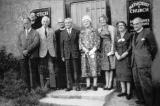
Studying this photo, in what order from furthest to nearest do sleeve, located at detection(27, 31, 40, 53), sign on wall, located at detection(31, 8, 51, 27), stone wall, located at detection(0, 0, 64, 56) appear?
stone wall, located at detection(0, 0, 64, 56)
sign on wall, located at detection(31, 8, 51, 27)
sleeve, located at detection(27, 31, 40, 53)

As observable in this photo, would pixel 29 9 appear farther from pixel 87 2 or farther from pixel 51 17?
pixel 87 2

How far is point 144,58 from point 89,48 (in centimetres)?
178

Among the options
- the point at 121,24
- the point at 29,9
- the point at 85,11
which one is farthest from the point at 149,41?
the point at 29,9

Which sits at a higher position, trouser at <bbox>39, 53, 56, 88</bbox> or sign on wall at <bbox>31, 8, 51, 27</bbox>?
sign on wall at <bbox>31, 8, 51, 27</bbox>

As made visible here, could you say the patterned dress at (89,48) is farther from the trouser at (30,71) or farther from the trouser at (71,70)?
the trouser at (30,71)

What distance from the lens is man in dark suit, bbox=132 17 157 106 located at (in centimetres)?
→ 607

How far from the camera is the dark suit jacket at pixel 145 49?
613 cm

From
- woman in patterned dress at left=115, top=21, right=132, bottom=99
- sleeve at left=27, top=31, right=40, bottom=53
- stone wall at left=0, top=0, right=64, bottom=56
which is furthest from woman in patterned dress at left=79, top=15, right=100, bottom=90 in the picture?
stone wall at left=0, top=0, right=64, bottom=56

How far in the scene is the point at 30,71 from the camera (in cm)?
796

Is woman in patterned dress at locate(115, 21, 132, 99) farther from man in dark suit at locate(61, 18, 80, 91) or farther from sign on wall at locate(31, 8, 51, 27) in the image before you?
sign on wall at locate(31, 8, 51, 27)

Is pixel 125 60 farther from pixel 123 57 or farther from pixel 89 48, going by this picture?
pixel 89 48

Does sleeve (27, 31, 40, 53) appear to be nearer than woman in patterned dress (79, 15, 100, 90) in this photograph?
No

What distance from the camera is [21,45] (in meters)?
7.93

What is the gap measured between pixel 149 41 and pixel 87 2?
9.46ft
